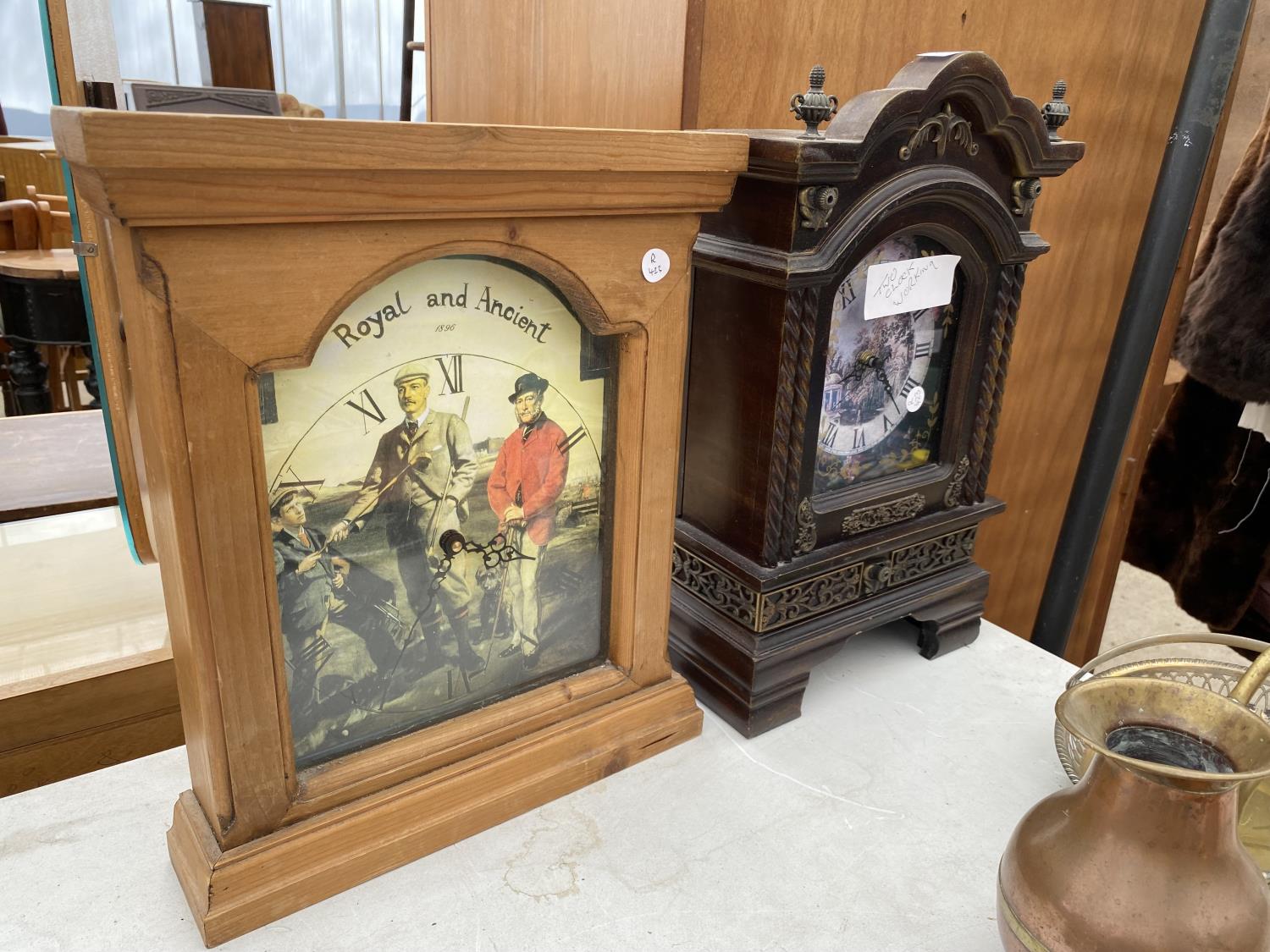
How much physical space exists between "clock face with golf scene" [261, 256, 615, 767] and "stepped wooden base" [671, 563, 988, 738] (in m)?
0.17

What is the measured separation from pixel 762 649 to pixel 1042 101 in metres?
0.95

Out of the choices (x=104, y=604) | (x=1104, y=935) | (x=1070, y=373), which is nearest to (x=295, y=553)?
(x=1104, y=935)

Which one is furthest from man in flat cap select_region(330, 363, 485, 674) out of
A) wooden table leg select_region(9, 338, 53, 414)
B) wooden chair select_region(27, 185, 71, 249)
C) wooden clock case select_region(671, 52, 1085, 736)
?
wooden table leg select_region(9, 338, 53, 414)

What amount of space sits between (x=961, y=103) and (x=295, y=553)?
68 cm

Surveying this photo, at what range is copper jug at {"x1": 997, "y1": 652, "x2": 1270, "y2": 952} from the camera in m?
0.53

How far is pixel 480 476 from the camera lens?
0.72 metres

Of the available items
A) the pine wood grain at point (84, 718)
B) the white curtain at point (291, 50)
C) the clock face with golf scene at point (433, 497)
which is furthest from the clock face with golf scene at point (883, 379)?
the white curtain at point (291, 50)

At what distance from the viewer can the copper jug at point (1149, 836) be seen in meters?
0.53

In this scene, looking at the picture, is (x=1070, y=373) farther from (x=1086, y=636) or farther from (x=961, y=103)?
(x=961, y=103)

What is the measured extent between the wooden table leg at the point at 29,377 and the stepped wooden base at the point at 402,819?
8.70ft

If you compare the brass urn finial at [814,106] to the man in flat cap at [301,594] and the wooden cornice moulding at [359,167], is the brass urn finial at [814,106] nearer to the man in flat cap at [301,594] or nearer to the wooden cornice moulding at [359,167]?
the wooden cornice moulding at [359,167]

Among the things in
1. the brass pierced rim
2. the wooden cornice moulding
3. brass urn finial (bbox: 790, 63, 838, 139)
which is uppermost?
brass urn finial (bbox: 790, 63, 838, 139)

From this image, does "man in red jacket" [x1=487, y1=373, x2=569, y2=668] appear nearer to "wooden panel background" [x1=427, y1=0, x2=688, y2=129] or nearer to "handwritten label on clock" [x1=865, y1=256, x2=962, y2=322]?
"handwritten label on clock" [x1=865, y1=256, x2=962, y2=322]

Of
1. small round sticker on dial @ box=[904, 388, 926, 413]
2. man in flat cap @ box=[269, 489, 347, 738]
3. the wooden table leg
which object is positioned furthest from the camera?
the wooden table leg
